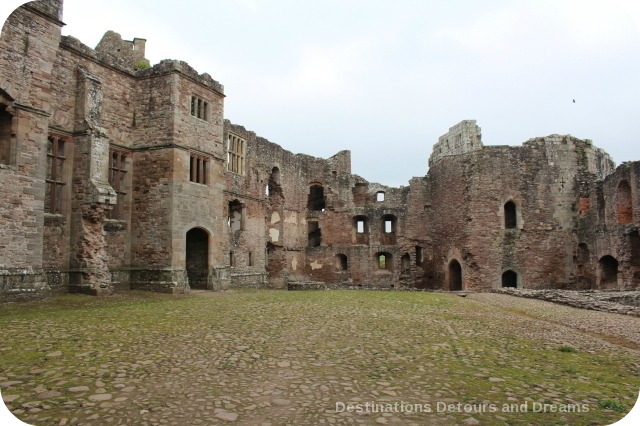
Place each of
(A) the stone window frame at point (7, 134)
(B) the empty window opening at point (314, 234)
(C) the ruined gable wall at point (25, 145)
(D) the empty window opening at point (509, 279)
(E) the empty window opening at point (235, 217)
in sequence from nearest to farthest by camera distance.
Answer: (C) the ruined gable wall at point (25, 145) < (A) the stone window frame at point (7, 134) < (E) the empty window opening at point (235, 217) < (D) the empty window opening at point (509, 279) < (B) the empty window opening at point (314, 234)

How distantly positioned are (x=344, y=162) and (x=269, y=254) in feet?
34.5

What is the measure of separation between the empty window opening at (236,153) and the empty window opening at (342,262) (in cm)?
1139

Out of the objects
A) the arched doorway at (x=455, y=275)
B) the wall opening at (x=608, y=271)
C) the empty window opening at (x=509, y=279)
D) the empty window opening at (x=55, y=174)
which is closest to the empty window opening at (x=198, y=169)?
the empty window opening at (x=55, y=174)

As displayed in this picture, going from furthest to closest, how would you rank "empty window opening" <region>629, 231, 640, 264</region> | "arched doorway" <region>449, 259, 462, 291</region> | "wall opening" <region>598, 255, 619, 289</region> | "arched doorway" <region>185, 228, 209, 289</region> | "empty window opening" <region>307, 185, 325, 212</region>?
"empty window opening" <region>307, 185, 325, 212</region>
"arched doorway" <region>449, 259, 462, 291</region>
"wall opening" <region>598, 255, 619, 289</region>
"empty window opening" <region>629, 231, 640, 264</region>
"arched doorway" <region>185, 228, 209, 289</region>

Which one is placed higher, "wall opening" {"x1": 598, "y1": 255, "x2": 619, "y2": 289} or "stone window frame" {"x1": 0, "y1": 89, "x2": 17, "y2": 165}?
"stone window frame" {"x1": 0, "y1": 89, "x2": 17, "y2": 165}

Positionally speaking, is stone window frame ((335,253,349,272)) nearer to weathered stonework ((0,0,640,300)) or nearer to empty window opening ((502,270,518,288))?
weathered stonework ((0,0,640,300))

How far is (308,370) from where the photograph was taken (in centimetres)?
627

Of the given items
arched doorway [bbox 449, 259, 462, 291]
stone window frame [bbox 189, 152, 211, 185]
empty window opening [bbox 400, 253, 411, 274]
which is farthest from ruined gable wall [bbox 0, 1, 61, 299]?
empty window opening [bbox 400, 253, 411, 274]

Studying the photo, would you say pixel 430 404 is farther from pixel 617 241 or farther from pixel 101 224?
pixel 617 241

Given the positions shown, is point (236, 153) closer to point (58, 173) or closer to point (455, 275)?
point (58, 173)

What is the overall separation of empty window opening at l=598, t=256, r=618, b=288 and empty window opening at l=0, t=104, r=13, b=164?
27.8 metres

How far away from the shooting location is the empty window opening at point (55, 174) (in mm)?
15867

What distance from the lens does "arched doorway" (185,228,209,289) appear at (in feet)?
68.7

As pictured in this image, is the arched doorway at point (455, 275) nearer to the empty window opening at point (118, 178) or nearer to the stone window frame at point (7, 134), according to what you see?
the empty window opening at point (118, 178)
